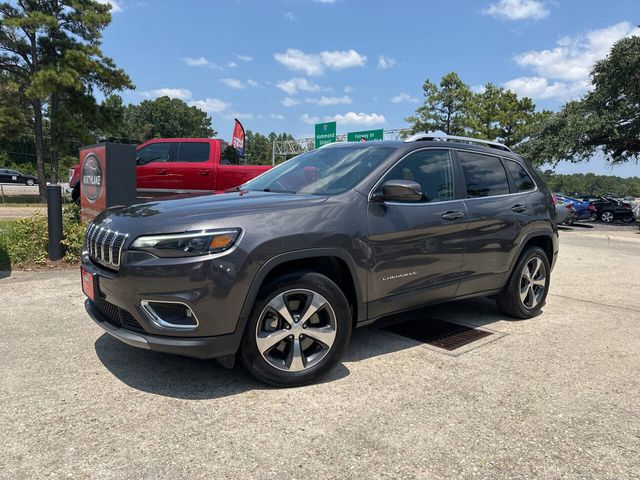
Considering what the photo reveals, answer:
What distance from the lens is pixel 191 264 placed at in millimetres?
2771

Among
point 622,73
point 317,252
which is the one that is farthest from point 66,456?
point 622,73

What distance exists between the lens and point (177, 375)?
3324 millimetres

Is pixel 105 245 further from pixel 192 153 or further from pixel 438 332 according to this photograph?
pixel 192 153

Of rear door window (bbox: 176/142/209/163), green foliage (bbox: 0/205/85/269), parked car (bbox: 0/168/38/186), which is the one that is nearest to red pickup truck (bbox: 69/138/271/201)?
rear door window (bbox: 176/142/209/163)

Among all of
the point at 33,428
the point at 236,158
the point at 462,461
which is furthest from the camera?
the point at 236,158

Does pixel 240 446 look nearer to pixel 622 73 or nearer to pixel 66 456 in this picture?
pixel 66 456

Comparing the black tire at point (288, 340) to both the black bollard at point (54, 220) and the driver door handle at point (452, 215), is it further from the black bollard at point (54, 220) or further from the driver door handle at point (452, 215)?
the black bollard at point (54, 220)

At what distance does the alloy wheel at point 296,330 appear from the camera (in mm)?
3047

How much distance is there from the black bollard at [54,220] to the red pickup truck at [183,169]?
344 centimetres

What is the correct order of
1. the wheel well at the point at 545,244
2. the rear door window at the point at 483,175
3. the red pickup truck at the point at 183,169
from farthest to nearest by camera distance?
the red pickup truck at the point at 183,169, the wheel well at the point at 545,244, the rear door window at the point at 483,175

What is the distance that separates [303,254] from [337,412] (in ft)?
3.26

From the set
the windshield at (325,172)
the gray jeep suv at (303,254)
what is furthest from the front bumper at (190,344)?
the windshield at (325,172)

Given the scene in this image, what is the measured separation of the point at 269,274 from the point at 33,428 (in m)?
1.56

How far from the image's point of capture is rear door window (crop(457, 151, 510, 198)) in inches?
172
